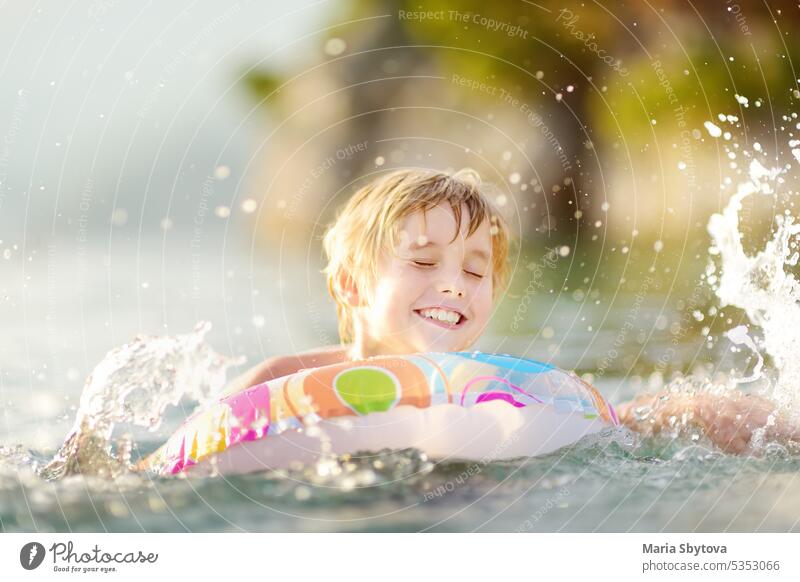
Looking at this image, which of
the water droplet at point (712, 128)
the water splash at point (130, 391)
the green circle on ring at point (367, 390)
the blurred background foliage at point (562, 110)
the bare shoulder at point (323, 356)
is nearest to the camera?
the green circle on ring at point (367, 390)

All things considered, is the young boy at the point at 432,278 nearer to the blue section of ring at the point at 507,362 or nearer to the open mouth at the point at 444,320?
the open mouth at the point at 444,320

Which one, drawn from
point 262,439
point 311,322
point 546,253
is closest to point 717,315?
point 546,253

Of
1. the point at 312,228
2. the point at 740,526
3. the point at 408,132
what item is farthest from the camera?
the point at 408,132

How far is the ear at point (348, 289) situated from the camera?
271cm

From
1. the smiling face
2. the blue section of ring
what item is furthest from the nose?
the blue section of ring

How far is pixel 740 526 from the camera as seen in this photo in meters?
2.35

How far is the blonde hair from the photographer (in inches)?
102

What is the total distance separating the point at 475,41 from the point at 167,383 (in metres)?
2.11

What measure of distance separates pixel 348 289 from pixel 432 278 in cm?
28

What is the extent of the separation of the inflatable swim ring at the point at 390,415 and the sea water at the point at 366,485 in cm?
5

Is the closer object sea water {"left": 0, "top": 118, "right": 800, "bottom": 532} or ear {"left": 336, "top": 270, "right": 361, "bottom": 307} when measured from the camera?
sea water {"left": 0, "top": 118, "right": 800, "bottom": 532}

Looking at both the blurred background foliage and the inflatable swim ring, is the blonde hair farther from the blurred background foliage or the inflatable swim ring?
the blurred background foliage

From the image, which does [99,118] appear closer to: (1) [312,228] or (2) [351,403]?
(1) [312,228]

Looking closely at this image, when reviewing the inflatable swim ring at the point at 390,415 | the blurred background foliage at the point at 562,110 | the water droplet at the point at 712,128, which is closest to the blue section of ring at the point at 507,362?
the inflatable swim ring at the point at 390,415
